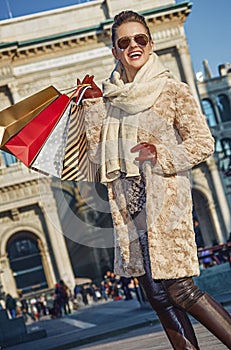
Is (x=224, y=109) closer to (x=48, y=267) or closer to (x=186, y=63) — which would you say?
(x=186, y=63)

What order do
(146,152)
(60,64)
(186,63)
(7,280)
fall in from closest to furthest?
(146,152) → (7,280) → (60,64) → (186,63)

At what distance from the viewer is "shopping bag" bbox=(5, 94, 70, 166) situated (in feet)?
12.3

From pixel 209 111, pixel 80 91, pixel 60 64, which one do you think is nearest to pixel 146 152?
pixel 80 91

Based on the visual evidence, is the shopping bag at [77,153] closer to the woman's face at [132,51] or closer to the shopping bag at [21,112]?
the shopping bag at [21,112]

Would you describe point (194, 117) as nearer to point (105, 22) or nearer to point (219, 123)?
point (105, 22)

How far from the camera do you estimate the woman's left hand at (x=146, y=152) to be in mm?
3380

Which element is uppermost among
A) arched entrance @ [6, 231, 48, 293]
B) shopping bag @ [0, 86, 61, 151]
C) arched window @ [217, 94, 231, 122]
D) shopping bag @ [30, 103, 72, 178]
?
arched window @ [217, 94, 231, 122]

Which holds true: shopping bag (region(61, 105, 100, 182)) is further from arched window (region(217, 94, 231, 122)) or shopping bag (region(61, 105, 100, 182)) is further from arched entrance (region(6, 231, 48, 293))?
arched entrance (region(6, 231, 48, 293))

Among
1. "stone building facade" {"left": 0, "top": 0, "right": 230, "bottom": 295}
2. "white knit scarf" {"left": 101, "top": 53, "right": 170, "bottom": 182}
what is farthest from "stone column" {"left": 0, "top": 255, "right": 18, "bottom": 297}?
"white knit scarf" {"left": 101, "top": 53, "right": 170, "bottom": 182}

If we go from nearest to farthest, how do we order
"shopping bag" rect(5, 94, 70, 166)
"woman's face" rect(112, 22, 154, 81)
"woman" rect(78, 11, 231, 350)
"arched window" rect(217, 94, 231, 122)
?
1. "woman" rect(78, 11, 231, 350)
2. "woman's face" rect(112, 22, 154, 81)
3. "shopping bag" rect(5, 94, 70, 166)
4. "arched window" rect(217, 94, 231, 122)

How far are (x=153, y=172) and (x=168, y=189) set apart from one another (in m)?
0.10

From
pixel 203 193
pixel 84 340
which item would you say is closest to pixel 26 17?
pixel 203 193

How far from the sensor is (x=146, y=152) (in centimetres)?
339

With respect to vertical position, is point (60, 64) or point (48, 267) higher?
point (60, 64)
